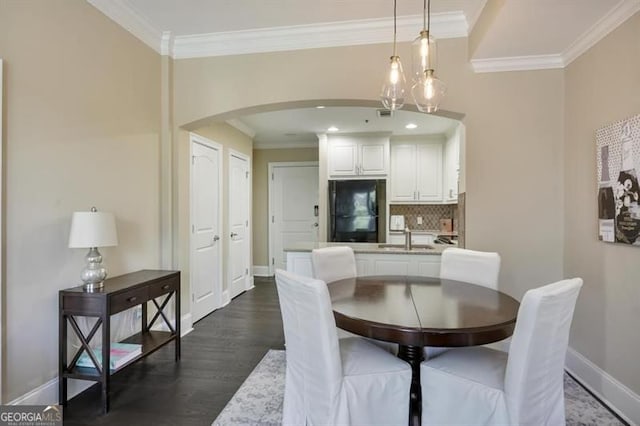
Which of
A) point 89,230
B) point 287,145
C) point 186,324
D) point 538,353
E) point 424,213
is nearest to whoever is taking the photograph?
point 538,353

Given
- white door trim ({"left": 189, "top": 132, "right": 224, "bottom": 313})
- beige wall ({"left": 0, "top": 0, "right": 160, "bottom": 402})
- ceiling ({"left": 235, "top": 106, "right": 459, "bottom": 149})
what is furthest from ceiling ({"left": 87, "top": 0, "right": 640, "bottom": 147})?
ceiling ({"left": 235, "top": 106, "right": 459, "bottom": 149})

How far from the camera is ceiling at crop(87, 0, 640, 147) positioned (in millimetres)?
2152

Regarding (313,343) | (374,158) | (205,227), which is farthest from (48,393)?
(374,158)

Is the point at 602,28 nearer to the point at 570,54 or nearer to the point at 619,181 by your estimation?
the point at 570,54

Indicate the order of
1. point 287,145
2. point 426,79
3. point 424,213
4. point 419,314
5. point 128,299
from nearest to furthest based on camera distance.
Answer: point 419,314 < point 426,79 < point 128,299 < point 424,213 < point 287,145

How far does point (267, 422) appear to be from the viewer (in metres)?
2.00

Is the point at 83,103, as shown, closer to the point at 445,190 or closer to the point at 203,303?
the point at 203,303

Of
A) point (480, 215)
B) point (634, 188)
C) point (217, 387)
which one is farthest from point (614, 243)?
point (217, 387)

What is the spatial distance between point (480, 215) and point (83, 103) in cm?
317

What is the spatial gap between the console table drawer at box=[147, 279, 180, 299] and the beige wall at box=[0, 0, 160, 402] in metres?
0.38

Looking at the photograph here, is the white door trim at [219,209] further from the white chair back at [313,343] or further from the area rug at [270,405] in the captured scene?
the white chair back at [313,343]

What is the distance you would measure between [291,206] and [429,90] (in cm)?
451

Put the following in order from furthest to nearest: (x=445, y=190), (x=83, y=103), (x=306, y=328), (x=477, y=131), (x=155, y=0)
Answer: (x=445, y=190)
(x=477, y=131)
(x=155, y=0)
(x=83, y=103)
(x=306, y=328)

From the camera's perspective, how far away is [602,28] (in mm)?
2215
